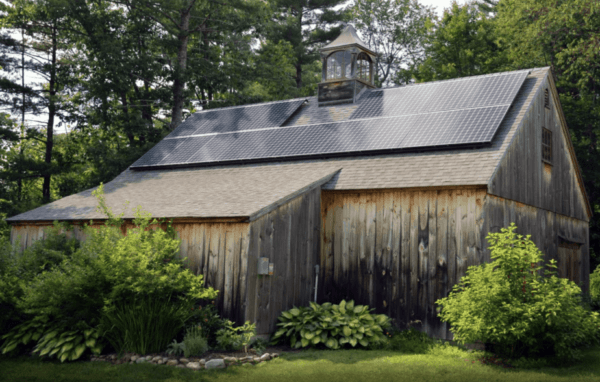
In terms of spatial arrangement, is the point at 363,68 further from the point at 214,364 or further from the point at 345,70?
the point at 214,364

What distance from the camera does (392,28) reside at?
144 feet

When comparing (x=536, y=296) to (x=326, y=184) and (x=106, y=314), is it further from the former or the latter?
(x=106, y=314)

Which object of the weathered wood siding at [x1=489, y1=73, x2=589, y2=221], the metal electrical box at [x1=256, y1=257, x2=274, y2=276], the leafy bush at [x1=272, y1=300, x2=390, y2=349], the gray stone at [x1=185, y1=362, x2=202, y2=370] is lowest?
the gray stone at [x1=185, y1=362, x2=202, y2=370]

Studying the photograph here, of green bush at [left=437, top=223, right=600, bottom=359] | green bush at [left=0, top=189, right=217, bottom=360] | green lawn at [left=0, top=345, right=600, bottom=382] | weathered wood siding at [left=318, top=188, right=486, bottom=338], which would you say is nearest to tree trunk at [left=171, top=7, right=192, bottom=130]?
weathered wood siding at [left=318, top=188, right=486, bottom=338]

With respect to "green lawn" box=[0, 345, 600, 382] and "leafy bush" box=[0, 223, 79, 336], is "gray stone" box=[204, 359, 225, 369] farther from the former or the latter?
"leafy bush" box=[0, 223, 79, 336]

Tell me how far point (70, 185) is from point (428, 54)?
24786 mm

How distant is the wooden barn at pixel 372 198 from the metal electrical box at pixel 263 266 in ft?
→ 0.18

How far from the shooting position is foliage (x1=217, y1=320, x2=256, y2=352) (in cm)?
1059

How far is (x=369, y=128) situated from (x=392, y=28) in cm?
3059

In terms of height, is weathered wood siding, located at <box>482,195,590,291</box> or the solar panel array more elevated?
the solar panel array

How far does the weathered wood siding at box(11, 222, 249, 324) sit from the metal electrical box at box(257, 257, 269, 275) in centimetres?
34

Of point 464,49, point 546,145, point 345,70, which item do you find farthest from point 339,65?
point 464,49

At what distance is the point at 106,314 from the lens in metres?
10.3

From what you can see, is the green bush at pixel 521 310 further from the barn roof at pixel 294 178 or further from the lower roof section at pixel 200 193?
the lower roof section at pixel 200 193
